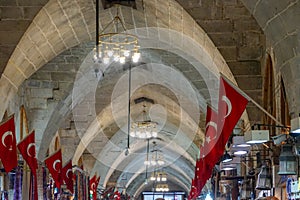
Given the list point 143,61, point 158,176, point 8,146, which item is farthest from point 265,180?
point 158,176

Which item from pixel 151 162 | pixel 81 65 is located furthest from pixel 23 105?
pixel 151 162

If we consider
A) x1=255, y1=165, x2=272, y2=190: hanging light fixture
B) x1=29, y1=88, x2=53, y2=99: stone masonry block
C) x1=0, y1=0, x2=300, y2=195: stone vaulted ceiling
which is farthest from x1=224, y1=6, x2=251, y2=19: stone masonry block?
x1=29, y1=88, x2=53, y2=99: stone masonry block

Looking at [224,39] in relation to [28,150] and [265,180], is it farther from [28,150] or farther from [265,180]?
[28,150]

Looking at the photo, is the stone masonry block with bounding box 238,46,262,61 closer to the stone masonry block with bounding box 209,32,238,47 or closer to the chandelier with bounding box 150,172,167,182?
the stone masonry block with bounding box 209,32,238,47

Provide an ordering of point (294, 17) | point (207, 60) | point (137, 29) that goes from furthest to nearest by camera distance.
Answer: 1. point (137, 29)
2. point (207, 60)
3. point (294, 17)

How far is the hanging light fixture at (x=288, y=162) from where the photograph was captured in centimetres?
694

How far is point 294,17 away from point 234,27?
4837mm

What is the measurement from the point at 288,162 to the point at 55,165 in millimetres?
7815

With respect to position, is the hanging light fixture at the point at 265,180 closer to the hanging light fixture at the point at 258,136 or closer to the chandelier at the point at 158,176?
the hanging light fixture at the point at 258,136

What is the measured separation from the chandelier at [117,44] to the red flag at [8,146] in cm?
263

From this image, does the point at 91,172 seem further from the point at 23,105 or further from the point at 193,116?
the point at 23,105

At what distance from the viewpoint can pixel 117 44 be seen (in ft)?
42.1

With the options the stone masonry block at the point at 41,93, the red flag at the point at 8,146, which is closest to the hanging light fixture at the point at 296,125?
the red flag at the point at 8,146

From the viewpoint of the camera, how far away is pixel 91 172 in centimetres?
2422
